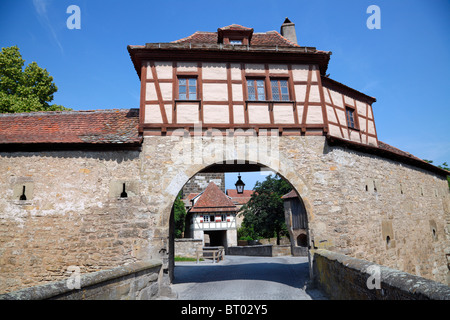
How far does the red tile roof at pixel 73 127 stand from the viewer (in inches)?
346

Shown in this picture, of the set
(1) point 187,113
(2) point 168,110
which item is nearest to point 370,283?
(1) point 187,113

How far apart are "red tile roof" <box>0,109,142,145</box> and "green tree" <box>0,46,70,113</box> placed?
6.37m

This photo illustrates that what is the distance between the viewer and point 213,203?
1326 inches

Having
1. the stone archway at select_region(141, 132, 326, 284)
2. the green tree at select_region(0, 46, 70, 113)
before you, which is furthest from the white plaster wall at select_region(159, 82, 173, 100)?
the green tree at select_region(0, 46, 70, 113)

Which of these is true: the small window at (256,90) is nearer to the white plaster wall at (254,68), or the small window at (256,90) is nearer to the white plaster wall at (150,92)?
the white plaster wall at (254,68)

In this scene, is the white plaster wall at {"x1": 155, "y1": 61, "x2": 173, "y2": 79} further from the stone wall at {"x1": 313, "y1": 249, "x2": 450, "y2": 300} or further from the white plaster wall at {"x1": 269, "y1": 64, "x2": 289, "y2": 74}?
the stone wall at {"x1": 313, "y1": 249, "x2": 450, "y2": 300}

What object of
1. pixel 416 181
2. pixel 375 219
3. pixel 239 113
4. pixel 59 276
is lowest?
pixel 59 276

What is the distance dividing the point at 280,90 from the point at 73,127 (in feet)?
23.3

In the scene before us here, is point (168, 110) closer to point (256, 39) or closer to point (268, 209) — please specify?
point (256, 39)

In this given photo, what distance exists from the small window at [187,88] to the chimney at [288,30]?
675cm

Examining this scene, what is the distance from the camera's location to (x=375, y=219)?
35.6ft
